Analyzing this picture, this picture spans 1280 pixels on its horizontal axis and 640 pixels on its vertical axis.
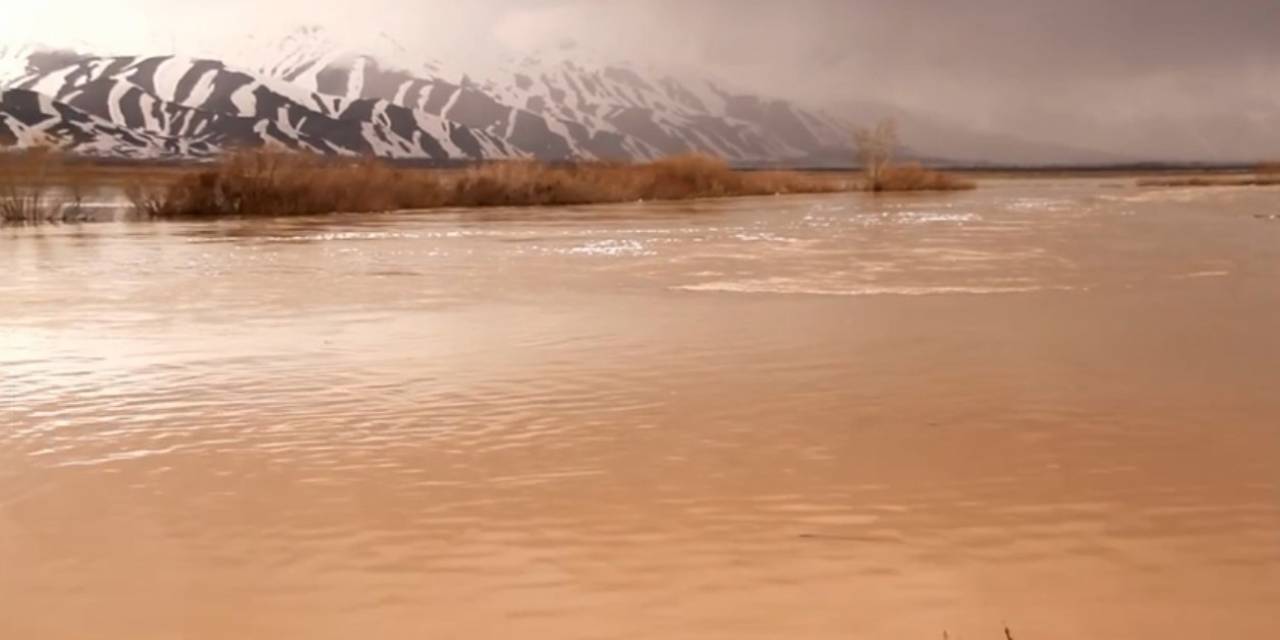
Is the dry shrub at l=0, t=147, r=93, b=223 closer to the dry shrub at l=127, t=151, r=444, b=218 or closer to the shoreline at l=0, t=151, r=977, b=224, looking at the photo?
the shoreline at l=0, t=151, r=977, b=224

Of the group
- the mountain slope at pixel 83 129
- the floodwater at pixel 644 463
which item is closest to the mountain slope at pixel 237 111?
the mountain slope at pixel 83 129

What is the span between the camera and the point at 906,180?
4250 centimetres

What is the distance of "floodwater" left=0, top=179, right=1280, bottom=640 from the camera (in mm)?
3322

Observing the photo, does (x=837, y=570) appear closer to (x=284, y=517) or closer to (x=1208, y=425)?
(x=284, y=517)

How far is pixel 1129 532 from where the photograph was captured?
12.6 ft

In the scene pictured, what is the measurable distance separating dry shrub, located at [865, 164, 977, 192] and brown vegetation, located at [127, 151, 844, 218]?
528 cm

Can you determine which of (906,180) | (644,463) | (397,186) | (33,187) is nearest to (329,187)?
(397,186)

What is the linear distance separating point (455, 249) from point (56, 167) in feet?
44.2

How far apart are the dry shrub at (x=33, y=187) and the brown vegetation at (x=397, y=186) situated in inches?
53.5

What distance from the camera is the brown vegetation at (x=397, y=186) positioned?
1017 inches

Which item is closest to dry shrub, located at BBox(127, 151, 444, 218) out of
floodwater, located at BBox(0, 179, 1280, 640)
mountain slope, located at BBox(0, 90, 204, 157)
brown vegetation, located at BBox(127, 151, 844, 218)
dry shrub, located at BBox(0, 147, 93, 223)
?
brown vegetation, located at BBox(127, 151, 844, 218)

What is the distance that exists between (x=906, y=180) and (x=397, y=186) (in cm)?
1964

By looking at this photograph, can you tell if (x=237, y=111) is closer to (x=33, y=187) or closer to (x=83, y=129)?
(x=83, y=129)

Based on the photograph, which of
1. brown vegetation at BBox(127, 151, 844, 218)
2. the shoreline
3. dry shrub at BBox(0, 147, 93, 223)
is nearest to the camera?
dry shrub at BBox(0, 147, 93, 223)
